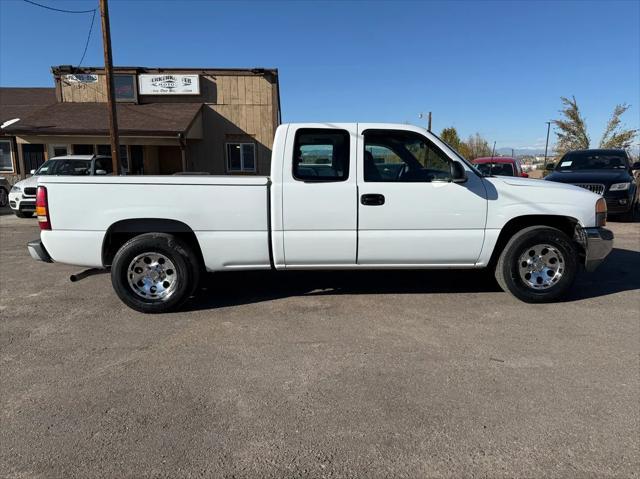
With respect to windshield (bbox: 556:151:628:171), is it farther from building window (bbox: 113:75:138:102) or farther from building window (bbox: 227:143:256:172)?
building window (bbox: 113:75:138:102)

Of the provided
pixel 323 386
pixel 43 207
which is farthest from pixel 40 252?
pixel 323 386

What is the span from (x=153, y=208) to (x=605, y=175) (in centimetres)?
1076

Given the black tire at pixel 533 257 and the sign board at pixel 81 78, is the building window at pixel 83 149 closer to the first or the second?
the sign board at pixel 81 78

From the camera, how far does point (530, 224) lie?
4.95 meters

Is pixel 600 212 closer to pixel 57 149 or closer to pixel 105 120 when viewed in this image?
pixel 105 120

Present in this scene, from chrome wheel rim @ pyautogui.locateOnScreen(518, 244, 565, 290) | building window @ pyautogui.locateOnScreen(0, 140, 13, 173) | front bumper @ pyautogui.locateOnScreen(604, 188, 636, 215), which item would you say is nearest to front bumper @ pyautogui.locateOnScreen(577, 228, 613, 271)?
A: chrome wheel rim @ pyautogui.locateOnScreen(518, 244, 565, 290)

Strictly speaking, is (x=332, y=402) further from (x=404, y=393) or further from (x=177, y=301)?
(x=177, y=301)

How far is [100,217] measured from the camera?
4.44 metres

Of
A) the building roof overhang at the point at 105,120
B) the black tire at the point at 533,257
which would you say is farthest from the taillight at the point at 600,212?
the building roof overhang at the point at 105,120

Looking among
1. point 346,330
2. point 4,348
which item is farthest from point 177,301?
point 346,330

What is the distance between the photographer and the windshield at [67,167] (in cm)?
1255

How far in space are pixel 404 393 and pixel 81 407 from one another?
217 cm

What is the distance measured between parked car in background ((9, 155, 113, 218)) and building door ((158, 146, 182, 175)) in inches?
391

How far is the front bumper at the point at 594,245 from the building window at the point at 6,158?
24752 mm
